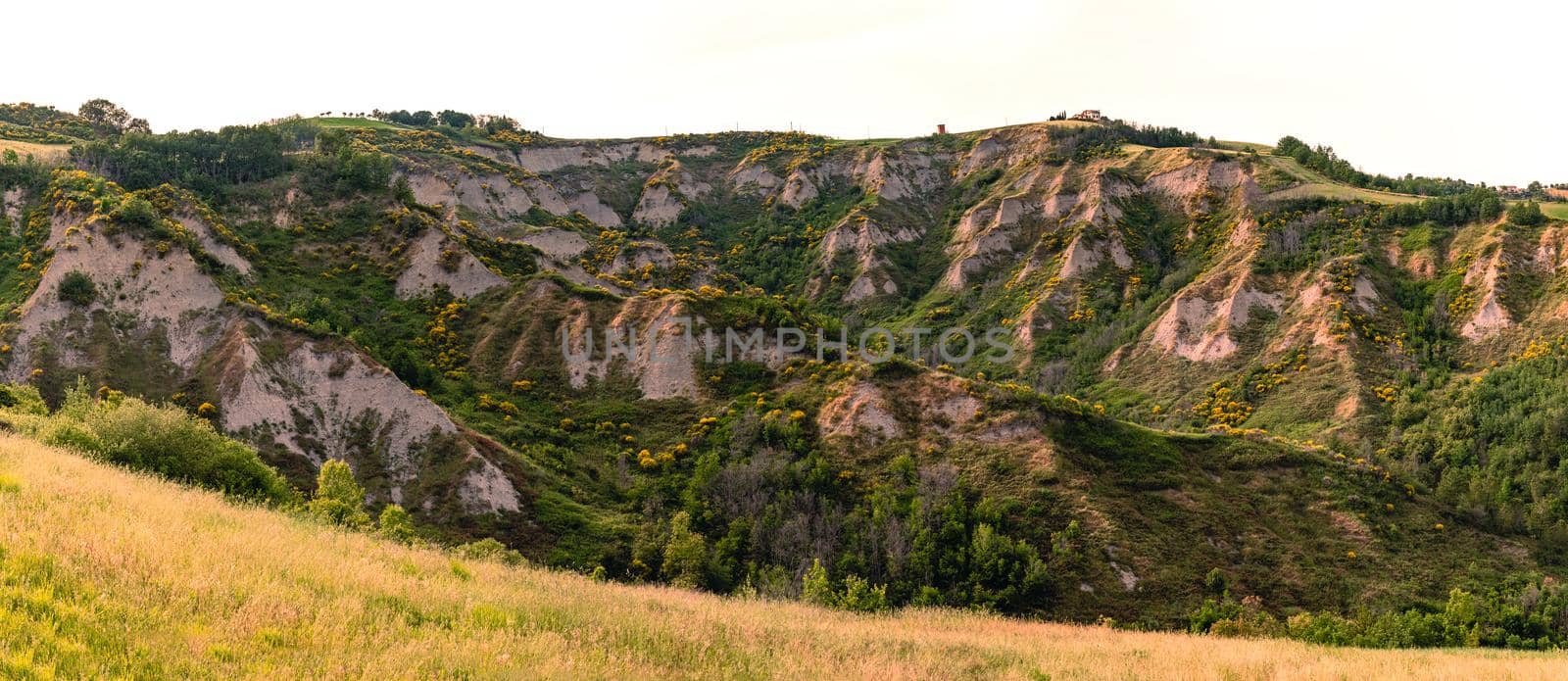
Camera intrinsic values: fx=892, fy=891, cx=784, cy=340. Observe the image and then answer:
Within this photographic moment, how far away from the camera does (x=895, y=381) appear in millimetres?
64875

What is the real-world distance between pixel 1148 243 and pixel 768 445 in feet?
272

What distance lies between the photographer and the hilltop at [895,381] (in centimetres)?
5100

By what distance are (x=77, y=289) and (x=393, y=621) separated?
62.1m

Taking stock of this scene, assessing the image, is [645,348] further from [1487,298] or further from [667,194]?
[667,194]

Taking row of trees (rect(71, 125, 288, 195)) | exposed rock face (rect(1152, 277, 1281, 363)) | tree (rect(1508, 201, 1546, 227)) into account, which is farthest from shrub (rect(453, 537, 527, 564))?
tree (rect(1508, 201, 1546, 227))

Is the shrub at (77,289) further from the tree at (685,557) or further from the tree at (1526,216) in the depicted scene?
the tree at (1526,216)

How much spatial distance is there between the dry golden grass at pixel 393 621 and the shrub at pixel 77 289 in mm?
45413

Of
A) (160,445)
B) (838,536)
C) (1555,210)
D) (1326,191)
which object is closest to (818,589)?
(838,536)

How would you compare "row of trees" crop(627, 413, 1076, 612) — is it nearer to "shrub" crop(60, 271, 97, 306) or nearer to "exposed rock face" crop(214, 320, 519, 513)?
"exposed rock face" crop(214, 320, 519, 513)

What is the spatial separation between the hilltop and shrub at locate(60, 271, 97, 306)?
0.24m

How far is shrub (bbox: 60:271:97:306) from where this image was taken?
191 feet

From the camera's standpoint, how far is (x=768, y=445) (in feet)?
197

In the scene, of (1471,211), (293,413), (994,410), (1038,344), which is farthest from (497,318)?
(1471,211)

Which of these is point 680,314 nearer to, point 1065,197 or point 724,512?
point 724,512
